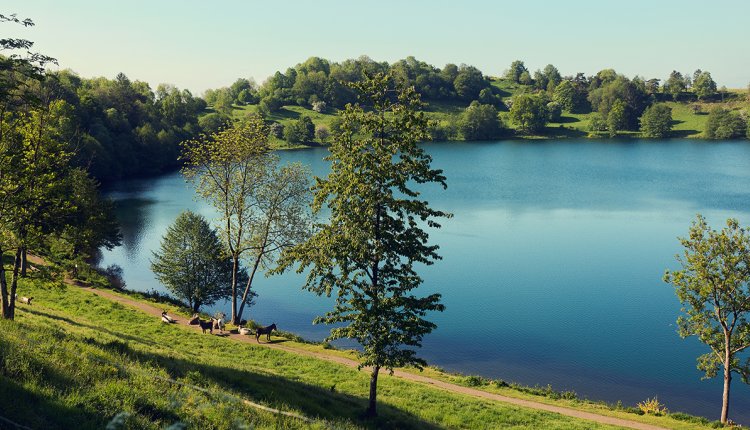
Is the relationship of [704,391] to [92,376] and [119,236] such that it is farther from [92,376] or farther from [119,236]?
[119,236]

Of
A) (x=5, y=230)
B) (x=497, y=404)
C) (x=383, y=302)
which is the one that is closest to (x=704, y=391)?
(x=497, y=404)

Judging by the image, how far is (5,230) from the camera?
84.0 feet

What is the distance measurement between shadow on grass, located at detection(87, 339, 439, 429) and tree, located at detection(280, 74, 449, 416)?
1233 millimetres

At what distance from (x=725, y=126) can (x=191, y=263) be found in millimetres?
185135

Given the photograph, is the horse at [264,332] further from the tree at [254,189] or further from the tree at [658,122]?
the tree at [658,122]

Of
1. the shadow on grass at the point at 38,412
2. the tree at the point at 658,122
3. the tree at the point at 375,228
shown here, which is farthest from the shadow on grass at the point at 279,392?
the tree at the point at 658,122

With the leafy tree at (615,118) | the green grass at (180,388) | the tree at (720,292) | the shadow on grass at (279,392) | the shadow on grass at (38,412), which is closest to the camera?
the shadow on grass at (38,412)

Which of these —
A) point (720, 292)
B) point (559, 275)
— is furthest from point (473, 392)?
→ point (559, 275)

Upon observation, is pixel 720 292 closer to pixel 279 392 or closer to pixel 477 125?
pixel 279 392

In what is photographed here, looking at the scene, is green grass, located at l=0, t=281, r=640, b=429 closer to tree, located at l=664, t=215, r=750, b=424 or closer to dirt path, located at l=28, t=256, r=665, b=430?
dirt path, located at l=28, t=256, r=665, b=430

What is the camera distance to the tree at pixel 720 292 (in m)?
30.1

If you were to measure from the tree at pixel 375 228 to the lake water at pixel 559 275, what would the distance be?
19.7 meters

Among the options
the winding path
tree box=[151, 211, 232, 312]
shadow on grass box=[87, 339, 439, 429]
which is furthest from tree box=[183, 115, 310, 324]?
shadow on grass box=[87, 339, 439, 429]

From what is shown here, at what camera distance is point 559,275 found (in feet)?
192
